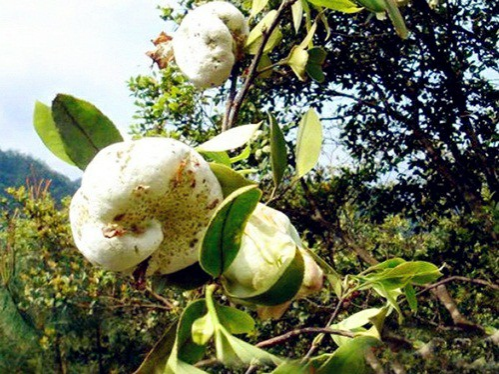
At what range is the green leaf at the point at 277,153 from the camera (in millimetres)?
370

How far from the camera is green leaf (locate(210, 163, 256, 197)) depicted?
1.04 ft

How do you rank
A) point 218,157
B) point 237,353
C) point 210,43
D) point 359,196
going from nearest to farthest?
point 237,353
point 218,157
point 210,43
point 359,196

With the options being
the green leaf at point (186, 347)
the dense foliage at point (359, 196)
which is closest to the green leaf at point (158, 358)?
the green leaf at point (186, 347)

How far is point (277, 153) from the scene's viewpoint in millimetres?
375

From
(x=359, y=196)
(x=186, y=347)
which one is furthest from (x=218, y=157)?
(x=359, y=196)

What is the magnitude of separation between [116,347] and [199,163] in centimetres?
327

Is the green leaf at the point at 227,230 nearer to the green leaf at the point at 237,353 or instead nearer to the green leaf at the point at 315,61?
the green leaf at the point at 237,353

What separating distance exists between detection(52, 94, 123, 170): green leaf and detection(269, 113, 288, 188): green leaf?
0.25 feet

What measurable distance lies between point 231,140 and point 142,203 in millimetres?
83

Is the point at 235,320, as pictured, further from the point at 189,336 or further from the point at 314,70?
the point at 314,70

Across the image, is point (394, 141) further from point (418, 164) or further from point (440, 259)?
point (440, 259)

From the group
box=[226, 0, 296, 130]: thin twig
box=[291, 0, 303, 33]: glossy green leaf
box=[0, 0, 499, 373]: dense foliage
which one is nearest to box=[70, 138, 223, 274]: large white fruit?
box=[226, 0, 296, 130]: thin twig

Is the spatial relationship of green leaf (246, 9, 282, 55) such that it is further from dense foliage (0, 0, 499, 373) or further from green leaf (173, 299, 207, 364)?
dense foliage (0, 0, 499, 373)

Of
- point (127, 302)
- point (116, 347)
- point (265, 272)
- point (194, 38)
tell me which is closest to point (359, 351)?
point (265, 272)
